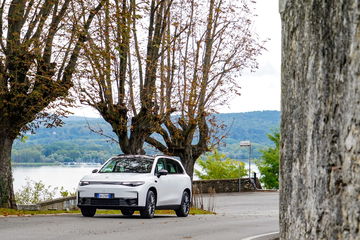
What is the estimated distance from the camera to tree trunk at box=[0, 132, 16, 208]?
70.9 feet

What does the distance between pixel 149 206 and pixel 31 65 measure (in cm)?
587

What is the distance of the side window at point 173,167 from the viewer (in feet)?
68.1

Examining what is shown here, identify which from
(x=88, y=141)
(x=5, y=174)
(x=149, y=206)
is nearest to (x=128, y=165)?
(x=149, y=206)

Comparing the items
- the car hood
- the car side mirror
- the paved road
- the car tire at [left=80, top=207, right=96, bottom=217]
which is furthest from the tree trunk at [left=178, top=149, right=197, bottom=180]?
the paved road

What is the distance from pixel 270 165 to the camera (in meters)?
56.6

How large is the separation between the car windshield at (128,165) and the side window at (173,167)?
121 cm

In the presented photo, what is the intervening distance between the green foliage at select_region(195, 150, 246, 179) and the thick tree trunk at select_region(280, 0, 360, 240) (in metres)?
50.2

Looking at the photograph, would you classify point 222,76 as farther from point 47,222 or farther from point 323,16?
point 323,16

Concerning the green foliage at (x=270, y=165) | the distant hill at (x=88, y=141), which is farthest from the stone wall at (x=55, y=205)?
the green foliage at (x=270, y=165)

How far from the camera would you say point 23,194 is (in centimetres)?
2959

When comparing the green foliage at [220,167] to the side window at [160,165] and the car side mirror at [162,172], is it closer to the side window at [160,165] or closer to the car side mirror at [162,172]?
the side window at [160,165]

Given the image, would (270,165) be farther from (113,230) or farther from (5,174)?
(113,230)

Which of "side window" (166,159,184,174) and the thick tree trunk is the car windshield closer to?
"side window" (166,159,184,174)

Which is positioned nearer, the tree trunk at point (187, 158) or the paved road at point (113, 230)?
the paved road at point (113, 230)
